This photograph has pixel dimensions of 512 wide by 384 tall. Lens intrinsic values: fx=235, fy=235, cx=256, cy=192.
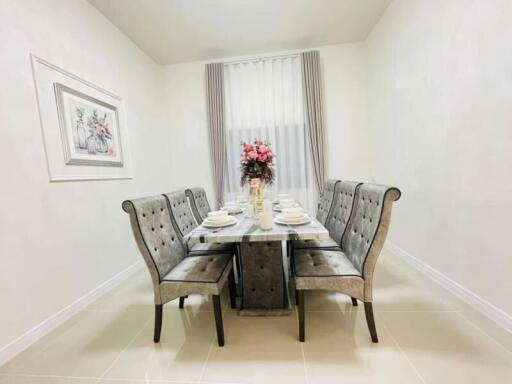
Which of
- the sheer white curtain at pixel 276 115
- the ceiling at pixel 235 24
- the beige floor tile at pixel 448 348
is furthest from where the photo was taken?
the sheer white curtain at pixel 276 115

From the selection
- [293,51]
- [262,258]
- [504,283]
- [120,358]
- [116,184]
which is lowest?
[120,358]

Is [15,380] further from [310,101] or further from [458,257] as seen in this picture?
[310,101]

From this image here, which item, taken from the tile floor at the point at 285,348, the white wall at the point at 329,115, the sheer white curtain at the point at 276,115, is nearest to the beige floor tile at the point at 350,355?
the tile floor at the point at 285,348

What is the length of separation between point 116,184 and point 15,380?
1728 millimetres

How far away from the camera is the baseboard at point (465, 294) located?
1482 millimetres

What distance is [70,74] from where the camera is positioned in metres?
2.09

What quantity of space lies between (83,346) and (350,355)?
1751 millimetres

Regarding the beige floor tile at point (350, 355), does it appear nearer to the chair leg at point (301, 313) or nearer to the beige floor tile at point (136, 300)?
the chair leg at point (301, 313)

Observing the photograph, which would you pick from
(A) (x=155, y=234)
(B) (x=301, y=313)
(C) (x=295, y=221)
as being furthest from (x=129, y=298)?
(C) (x=295, y=221)

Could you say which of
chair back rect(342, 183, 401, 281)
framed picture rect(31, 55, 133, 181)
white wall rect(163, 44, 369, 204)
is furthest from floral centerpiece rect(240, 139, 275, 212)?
white wall rect(163, 44, 369, 204)

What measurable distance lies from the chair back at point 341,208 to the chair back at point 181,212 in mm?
1344

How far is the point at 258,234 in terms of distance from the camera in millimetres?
1438

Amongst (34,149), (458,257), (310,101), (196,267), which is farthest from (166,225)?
(310,101)

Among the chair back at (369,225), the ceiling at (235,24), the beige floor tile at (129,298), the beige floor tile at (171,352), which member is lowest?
the beige floor tile at (129,298)
